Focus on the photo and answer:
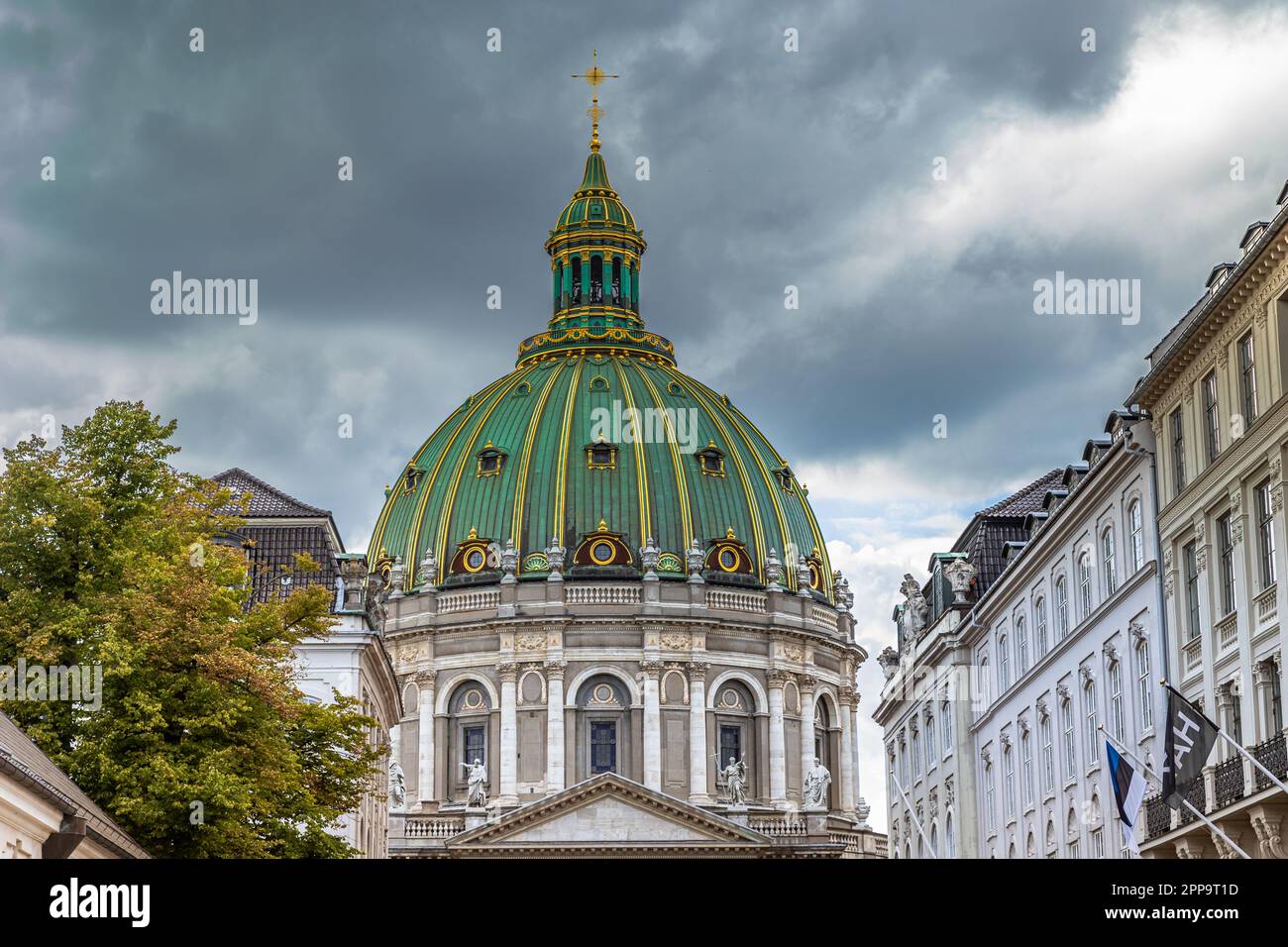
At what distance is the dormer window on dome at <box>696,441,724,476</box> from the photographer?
120688 millimetres

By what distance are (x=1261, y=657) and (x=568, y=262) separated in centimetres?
10004

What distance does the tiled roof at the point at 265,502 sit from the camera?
6412 centimetres

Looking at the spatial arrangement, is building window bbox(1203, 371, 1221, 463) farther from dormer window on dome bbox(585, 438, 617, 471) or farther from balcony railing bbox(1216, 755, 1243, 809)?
Answer: dormer window on dome bbox(585, 438, 617, 471)

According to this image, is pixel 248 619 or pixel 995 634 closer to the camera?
pixel 248 619

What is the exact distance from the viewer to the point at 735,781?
112375 mm

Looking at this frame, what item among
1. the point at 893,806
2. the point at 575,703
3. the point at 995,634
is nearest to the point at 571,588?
the point at 575,703

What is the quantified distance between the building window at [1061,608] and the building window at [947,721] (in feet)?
43.9

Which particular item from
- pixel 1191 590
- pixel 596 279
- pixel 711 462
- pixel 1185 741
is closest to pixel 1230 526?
pixel 1191 590

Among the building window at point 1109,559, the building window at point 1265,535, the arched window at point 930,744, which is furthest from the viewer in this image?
the arched window at point 930,744

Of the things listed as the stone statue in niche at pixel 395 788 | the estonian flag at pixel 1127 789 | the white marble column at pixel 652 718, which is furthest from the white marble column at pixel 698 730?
the estonian flag at pixel 1127 789

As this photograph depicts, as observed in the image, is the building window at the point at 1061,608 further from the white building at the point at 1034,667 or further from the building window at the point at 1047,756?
the building window at the point at 1047,756

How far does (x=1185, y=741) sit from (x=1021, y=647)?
23.7 m
